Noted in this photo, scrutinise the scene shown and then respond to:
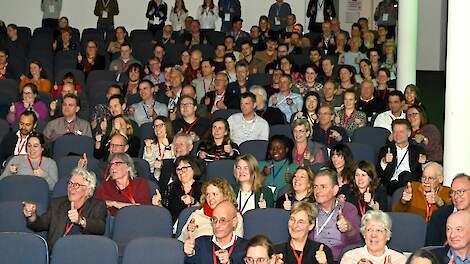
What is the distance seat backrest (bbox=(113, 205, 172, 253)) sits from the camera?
8773 mm

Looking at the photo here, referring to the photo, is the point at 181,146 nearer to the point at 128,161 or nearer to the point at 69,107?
the point at 128,161

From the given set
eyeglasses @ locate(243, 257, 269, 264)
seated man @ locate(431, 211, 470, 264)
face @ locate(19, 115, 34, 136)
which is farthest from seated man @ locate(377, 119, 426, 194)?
eyeglasses @ locate(243, 257, 269, 264)

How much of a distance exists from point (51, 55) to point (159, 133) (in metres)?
6.03

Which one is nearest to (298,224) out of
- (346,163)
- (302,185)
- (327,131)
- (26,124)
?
(302,185)

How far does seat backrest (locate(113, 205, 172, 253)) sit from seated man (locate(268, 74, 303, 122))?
15.2ft

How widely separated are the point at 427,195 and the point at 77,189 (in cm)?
272

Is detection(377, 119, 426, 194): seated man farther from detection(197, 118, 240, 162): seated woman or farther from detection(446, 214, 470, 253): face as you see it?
detection(446, 214, 470, 253): face

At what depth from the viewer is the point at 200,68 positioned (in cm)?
1496

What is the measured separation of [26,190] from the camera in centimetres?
970

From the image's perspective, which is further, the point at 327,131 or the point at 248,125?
the point at 248,125

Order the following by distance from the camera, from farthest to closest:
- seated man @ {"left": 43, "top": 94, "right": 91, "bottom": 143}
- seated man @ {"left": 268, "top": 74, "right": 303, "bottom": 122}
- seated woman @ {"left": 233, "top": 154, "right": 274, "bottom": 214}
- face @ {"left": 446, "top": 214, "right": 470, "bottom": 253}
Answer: seated man @ {"left": 268, "top": 74, "right": 303, "bottom": 122} < seated man @ {"left": 43, "top": 94, "right": 91, "bottom": 143} < seated woman @ {"left": 233, "top": 154, "right": 274, "bottom": 214} < face @ {"left": 446, "top": 214, "right": 470, "bottom": 253}

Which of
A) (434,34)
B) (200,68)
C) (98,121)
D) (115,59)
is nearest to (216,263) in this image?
(98,121)

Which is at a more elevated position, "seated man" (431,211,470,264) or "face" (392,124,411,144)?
"face" (392,124,411,144)

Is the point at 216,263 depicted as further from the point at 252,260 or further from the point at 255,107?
the point at 255,107
